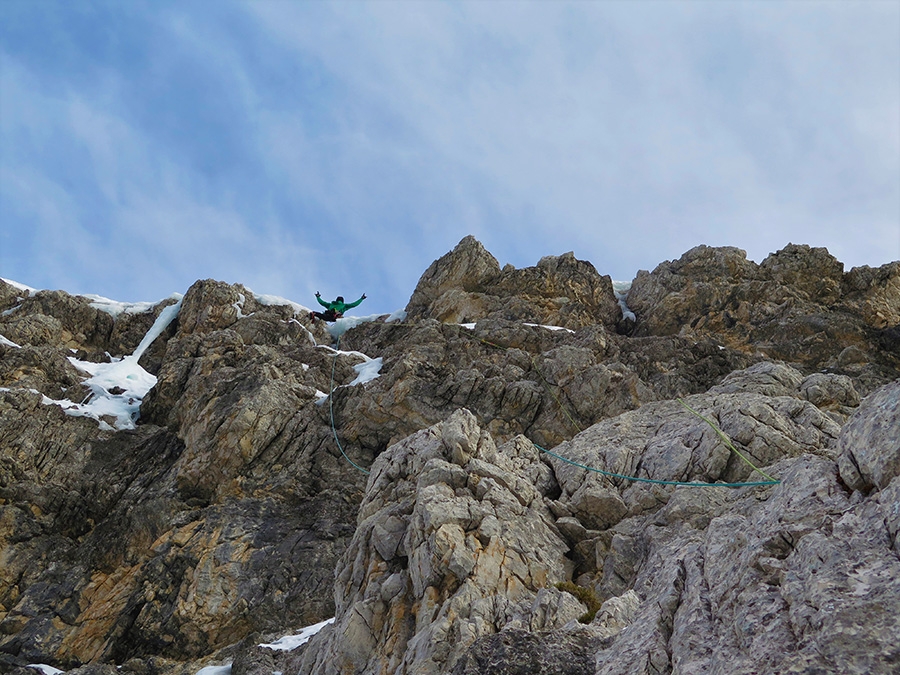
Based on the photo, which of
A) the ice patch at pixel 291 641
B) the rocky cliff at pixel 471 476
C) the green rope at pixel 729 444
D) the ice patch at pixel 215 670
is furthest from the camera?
the ice patch at pixel 291 641

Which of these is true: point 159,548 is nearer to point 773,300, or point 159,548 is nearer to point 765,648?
point 765,648

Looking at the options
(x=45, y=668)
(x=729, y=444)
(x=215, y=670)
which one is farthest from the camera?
(x=45, y=668)

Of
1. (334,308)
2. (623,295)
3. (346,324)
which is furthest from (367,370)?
(623,295)

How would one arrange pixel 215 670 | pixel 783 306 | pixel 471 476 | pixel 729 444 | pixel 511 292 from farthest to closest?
pixel 511 292 < pixel 783 306 < pixel 215 670 < pixel 471 476 < pixel 729 444

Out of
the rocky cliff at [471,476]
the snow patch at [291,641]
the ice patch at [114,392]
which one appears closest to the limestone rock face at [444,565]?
the rocky cliff at [471,476]

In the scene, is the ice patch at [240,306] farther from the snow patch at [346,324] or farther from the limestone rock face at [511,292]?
the limestone rock face at [511,292]

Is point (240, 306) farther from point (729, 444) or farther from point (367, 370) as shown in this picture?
point (729, 444)

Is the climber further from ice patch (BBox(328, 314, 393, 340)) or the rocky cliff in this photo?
ice patch (BBox(328, 314, 393, 340))

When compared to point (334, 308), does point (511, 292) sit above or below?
above

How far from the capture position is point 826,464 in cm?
870

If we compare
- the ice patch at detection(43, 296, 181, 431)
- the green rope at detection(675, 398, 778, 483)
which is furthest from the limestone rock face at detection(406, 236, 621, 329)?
the green rope at detection(675, 398, 778, 483)

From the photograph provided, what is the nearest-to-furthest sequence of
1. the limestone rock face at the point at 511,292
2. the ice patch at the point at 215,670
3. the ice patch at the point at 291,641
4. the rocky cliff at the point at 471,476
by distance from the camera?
1. the rocky cliff at the point at 471,476
2. the ice patch at the point at 215,670
3. the ice patch at the point at 291,641
4. the limestone rock face at the point at 511,292

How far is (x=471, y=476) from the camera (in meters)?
16.8

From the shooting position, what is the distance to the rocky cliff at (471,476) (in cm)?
809
